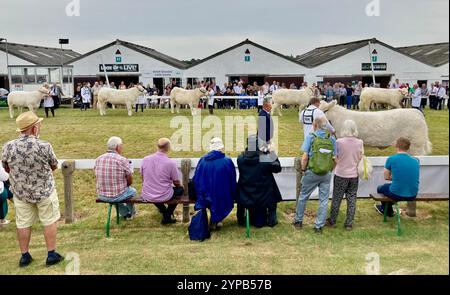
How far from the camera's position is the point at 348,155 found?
5.54 meters

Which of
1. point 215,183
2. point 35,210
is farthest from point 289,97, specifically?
point 35,210

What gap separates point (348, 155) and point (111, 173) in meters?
3.13

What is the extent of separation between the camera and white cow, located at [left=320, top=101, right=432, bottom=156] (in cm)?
901

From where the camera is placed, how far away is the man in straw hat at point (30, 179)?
4.54 metres

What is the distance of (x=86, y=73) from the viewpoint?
29078 millimetres

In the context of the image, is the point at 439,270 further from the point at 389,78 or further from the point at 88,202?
the point at 389,78

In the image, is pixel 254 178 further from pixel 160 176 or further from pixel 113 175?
pixel 113 175

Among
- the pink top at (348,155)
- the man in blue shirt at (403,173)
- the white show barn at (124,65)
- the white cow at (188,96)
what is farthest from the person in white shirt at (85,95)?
the man in blue shirt at (403,173)

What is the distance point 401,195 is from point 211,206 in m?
2.46

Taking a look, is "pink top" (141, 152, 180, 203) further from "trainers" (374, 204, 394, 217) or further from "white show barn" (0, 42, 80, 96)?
"white show barn" (0, 42, 80, 96)

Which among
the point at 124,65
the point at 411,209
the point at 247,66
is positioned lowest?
the point at 411,209

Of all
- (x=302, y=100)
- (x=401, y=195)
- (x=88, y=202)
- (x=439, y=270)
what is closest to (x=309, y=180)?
(x=401, y=195)

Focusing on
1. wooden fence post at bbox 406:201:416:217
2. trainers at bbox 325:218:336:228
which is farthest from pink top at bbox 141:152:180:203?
wooden fence post at bbox 406:201:416:217

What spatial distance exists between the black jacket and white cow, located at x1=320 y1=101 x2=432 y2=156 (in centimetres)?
436
